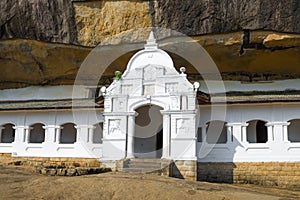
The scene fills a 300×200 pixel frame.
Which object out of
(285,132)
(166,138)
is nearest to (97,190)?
(166,138)

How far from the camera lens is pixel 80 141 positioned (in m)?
18.8

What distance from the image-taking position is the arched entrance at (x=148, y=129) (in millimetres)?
18453

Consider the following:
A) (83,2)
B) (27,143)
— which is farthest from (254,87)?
(27,143)

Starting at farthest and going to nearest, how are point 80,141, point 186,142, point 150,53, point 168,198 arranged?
1. point 80,141
2. point 150,53
3. point 186,142
4. point 168,198

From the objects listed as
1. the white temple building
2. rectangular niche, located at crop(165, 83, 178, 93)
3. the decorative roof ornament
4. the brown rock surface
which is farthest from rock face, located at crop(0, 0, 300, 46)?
rectangular niche, located at crop(165, 83, 178, 93)

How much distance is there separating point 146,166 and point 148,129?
434 cm

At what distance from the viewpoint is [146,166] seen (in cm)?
1436

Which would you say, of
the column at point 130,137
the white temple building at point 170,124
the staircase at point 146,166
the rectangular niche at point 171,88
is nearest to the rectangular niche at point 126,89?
the white temple building at point 170,124

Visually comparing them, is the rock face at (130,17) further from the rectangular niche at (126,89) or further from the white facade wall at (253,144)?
the rectangular niche at (126,89)

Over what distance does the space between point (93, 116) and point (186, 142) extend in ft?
19.0

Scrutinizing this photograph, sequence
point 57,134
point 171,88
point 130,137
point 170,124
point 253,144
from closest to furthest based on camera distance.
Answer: point 170,124 → point 130,137 → point 171,88 → point 253,144 → point 57,134

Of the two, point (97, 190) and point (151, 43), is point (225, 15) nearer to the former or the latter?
point (151, 43)

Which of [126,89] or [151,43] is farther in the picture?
[151,43]

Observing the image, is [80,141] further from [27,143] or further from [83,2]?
Answer: [83,2]
